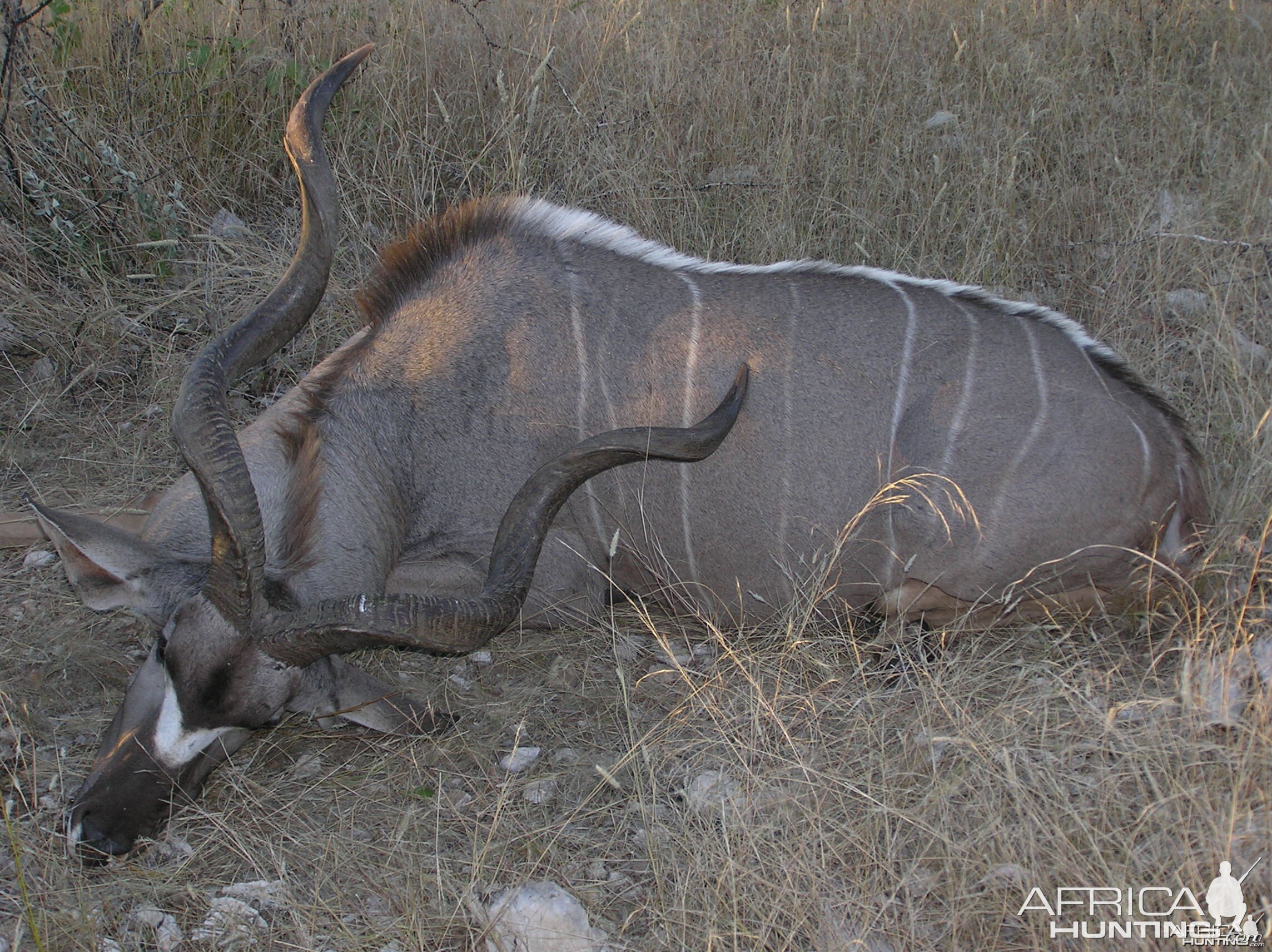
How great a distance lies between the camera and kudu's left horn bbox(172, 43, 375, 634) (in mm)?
2006

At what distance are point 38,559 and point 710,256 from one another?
7.85ft

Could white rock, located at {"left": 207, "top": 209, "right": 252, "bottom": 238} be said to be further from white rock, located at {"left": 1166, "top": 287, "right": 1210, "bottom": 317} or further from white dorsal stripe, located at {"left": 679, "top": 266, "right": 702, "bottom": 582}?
white rock, located at {"left": 1166, "top": 287, "right": 1210, "bottom": 317}

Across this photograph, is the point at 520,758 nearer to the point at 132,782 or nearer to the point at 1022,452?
the point at 132,782

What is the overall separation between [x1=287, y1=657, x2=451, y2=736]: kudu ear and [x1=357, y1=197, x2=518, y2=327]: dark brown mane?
38.1 inches

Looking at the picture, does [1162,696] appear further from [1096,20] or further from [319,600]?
[1096,20]

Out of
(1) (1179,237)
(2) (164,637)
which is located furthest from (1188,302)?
(2) (164,637)

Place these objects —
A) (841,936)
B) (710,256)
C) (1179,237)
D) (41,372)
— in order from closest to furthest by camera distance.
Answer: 1. (841,936)
2. (41,372)
3. (1179,237)
4. (710,256)

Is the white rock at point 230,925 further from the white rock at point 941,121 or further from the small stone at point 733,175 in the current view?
the white rock at point 941,121

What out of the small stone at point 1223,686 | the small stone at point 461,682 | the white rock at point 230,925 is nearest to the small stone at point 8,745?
the white rock at point 230,925

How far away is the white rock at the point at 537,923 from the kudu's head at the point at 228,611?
1.55ft

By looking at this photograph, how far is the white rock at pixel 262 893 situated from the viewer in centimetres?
197

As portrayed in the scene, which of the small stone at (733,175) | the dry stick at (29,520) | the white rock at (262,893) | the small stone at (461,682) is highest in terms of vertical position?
the small stone at (733,175)

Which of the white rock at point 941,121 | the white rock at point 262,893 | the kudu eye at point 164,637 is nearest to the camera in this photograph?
the white rock at point 262,893

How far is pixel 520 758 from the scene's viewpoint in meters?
2.39
